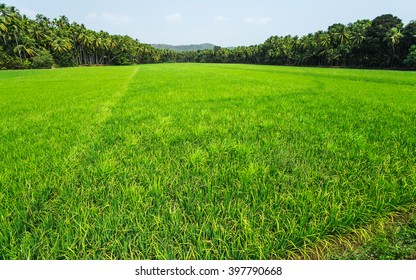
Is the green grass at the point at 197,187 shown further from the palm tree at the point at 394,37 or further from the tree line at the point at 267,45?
the palm tree at the point at 394,37

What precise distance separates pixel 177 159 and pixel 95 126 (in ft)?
10.6

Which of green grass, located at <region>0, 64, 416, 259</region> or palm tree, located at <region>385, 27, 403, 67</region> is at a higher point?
palm tree, located at <region>385, 27, 403, 67</region>

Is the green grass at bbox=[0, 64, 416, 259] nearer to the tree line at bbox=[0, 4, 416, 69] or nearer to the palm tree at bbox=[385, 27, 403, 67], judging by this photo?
the tree line at bbox=[0, 4, 416, 69]

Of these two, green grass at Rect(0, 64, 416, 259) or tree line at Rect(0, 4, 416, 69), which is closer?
green grass at Rect(0, 64, 416, 259)

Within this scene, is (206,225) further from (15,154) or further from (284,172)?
(15,154)

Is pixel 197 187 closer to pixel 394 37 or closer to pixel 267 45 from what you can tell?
pixel 394 37

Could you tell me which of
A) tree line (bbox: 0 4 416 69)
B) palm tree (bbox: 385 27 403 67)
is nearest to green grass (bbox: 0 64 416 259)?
tree line (bbox: 0 4 416 69)

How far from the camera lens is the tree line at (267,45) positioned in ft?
151

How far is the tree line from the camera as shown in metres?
46.1

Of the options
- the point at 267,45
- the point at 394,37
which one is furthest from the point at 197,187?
the point at 267,45
